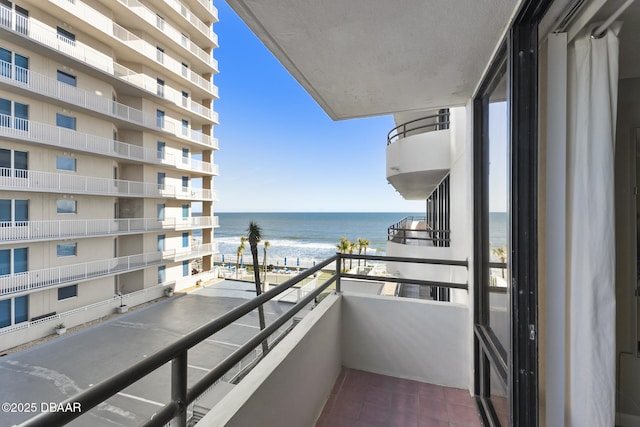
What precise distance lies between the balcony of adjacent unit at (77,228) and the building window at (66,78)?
439 cm

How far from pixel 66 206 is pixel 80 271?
215 centimetres

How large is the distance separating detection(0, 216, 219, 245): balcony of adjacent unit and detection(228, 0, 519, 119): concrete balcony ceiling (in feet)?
32.4

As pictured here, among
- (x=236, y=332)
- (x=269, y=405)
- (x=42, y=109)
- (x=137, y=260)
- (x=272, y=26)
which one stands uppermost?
(x=42, y=109)

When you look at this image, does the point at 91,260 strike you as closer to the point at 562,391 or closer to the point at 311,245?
the point at 562,391

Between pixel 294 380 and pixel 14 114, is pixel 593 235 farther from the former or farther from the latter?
pixel 14 114

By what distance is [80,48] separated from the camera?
855 cm

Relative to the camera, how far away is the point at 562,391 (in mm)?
1062

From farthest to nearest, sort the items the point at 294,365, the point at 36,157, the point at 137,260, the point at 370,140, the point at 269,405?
the point at 370,140 → the point at 137,260 → the point at 36,157 → the point at 294,365 → the point at 269,405

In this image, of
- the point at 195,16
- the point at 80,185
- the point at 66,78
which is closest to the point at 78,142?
the point at 80,185

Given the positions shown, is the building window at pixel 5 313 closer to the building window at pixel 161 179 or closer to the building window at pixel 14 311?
the building window at pixel 14 311

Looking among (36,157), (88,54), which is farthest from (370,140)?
(36,157)

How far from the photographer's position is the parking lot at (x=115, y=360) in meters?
4.55

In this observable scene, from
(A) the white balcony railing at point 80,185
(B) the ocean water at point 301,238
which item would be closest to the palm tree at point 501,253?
(A) the white balcony railing at point 80,185

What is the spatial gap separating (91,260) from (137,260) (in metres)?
1.53
